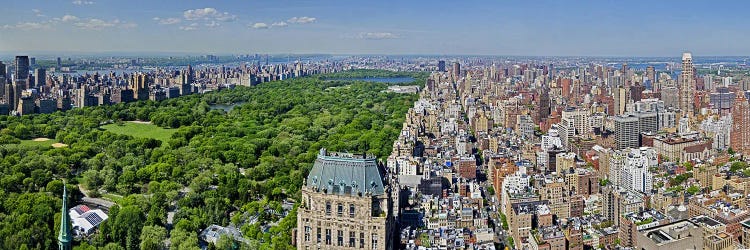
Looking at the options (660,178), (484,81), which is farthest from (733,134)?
(484,81)

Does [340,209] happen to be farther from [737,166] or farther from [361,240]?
[737,166]

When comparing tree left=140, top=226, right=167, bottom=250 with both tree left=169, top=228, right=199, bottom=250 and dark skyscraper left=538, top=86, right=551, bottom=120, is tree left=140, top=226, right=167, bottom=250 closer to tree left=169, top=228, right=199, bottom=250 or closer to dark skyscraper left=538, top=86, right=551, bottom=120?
tree left=169, top=228, right=199, bottom=250

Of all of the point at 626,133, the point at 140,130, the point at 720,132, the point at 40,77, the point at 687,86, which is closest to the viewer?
the point at 720,132

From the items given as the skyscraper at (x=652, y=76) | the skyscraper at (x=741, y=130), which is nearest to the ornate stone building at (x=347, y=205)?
the skyscraper at (x=741, y=130)

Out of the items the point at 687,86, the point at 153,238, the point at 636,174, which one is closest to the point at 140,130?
the point at 153,238

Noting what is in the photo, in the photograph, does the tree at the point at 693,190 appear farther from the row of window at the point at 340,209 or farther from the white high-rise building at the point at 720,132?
the row of window at the point at 340,209
